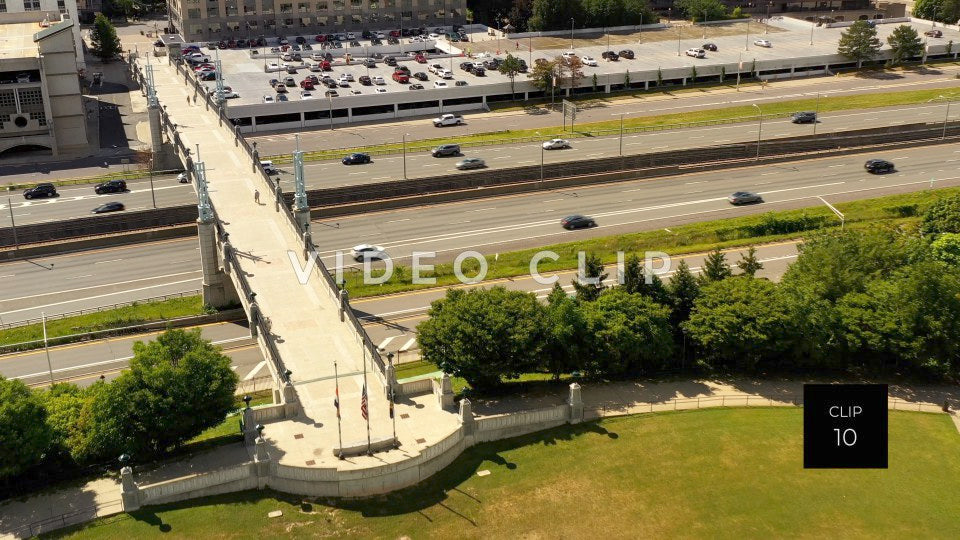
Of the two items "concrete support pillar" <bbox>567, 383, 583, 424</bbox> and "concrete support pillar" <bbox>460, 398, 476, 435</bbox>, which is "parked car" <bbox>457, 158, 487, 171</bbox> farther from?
"concrete support pillar" <bbox>460, 398, 476, 435</bbox>

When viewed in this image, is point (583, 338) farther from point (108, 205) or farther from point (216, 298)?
Answer: point (108, 205)

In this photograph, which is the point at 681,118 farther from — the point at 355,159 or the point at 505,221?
the point at 355,159

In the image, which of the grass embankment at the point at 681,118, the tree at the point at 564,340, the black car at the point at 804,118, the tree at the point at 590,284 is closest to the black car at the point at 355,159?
the grass embankment at the point at 681,118

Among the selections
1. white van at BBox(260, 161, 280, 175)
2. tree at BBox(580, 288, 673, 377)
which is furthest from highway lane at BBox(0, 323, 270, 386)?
white van at BBox(260, 161, 280, 175)

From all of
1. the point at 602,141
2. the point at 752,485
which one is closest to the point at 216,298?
the point at 752,485

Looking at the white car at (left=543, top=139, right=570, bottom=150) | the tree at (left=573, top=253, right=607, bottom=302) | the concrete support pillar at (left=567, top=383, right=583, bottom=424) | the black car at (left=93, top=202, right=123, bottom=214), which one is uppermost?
the white car at (left=543, top=139, right=570, bottom=150)

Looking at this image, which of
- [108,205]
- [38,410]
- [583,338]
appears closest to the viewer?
[38,410]
